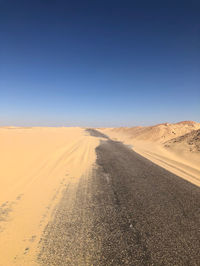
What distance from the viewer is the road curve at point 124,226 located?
244 centimetres

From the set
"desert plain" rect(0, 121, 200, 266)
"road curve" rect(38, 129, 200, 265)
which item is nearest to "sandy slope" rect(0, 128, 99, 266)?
"desert plain" rect(0, 121, 200, 266)

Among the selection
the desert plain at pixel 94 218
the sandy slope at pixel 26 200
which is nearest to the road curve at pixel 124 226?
the desert plain at pixel 94 218

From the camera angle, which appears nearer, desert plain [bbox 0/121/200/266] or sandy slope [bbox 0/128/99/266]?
desert plain [bbox 0/121/200/266]

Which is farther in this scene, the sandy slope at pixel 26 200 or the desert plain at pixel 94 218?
the sandy slope at pixel 26 200

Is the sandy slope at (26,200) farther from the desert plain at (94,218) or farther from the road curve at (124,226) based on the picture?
the road curve at (124,226)

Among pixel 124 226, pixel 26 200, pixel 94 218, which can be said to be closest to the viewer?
pixel 124 226

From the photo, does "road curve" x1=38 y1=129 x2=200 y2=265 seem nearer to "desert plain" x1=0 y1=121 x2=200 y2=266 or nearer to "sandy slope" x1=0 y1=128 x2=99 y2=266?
"desert plain" x1=0 y1=121 x2=200 y2=266

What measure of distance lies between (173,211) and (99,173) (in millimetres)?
3736

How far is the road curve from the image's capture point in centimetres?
244

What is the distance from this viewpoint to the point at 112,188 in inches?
205

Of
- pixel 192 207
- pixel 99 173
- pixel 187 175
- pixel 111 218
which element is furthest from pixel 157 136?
pixel 111 218

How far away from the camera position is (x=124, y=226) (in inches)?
125

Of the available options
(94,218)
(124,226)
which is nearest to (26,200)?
(94,218)

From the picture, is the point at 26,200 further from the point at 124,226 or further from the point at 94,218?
the point at 124,226
